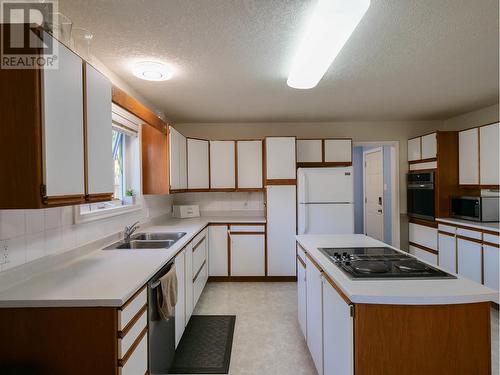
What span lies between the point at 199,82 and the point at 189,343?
2475mm

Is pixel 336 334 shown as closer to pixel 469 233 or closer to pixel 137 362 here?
pixel 137 362

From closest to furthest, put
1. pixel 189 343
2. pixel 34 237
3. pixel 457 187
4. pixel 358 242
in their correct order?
pixel 34 237
pixel 358 242
pixel 189 343
pixel 457 187

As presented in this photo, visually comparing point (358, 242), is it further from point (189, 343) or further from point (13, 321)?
point (13, 321)

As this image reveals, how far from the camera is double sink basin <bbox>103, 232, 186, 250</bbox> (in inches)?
90.2

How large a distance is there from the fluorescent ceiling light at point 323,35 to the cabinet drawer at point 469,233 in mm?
2518

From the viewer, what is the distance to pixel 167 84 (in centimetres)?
267

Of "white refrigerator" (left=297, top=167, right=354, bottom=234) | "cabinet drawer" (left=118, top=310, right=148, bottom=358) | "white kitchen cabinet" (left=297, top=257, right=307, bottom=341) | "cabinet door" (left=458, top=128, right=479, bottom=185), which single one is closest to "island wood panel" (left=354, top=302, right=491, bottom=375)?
"white kitchen cabinet" (left=297, top=257, right=307, bottom=341)

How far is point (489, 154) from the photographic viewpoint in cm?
308

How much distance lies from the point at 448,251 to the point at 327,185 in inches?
67.7

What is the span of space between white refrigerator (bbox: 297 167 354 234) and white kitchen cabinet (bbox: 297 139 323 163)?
1.32ft

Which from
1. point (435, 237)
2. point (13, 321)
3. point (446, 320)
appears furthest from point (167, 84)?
point (435, 237)

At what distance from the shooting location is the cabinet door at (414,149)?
3979 mm

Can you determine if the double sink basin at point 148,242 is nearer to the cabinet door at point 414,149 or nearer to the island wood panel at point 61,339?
the island wood panel at point 61,339

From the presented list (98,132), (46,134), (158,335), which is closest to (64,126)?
(46,134)
